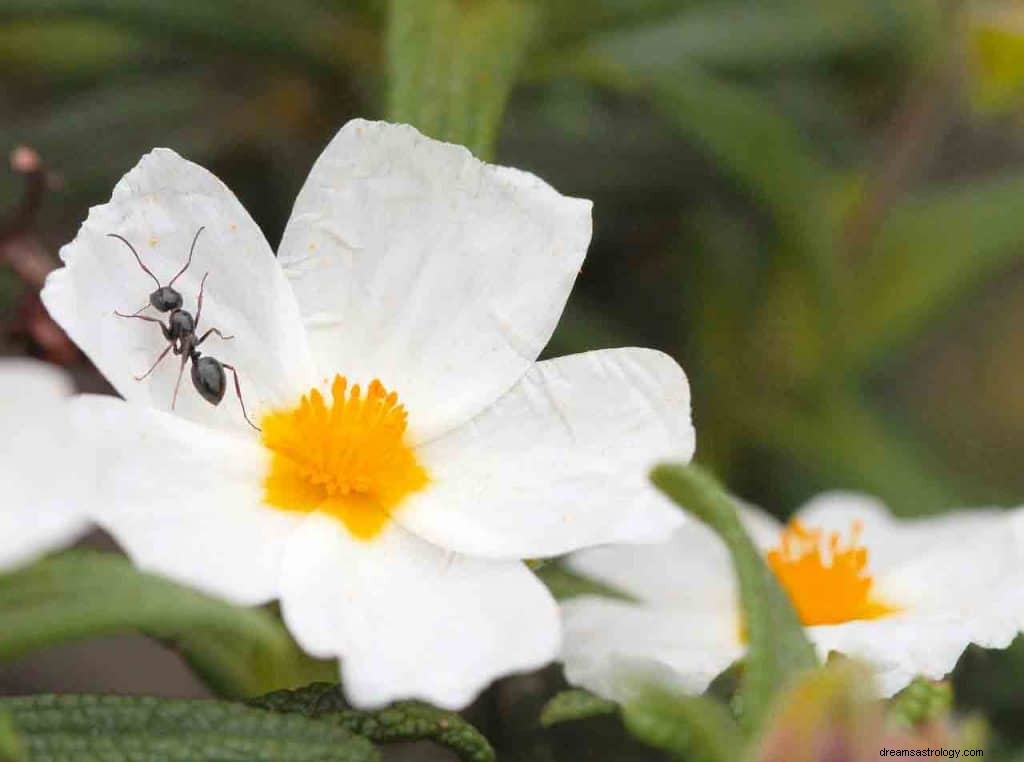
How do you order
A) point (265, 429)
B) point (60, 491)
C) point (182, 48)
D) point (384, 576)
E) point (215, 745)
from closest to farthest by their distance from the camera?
point (60, 491)
point (215, 745)
point (384, 576)
point (265, 429)
point (182, 48)

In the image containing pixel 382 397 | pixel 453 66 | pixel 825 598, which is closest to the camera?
pixel 382 397

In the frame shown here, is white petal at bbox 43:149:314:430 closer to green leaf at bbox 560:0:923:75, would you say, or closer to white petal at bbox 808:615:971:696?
white petal at bbox 808:615:971:696

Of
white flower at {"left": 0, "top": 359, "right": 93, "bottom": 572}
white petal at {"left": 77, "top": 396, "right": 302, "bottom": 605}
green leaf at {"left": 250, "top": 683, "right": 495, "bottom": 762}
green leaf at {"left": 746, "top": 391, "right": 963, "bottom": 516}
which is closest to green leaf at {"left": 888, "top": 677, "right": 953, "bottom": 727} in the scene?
green leaf at {"left": 250, "top": 683, "right": 495, "bottom": 762}

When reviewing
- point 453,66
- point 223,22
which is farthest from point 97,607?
point 223,22

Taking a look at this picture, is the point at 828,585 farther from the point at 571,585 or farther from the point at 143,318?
the point at 143,318

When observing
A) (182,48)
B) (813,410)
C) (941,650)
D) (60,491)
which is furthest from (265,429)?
(813,410)

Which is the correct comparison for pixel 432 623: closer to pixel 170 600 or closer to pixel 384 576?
pixel 384 576
